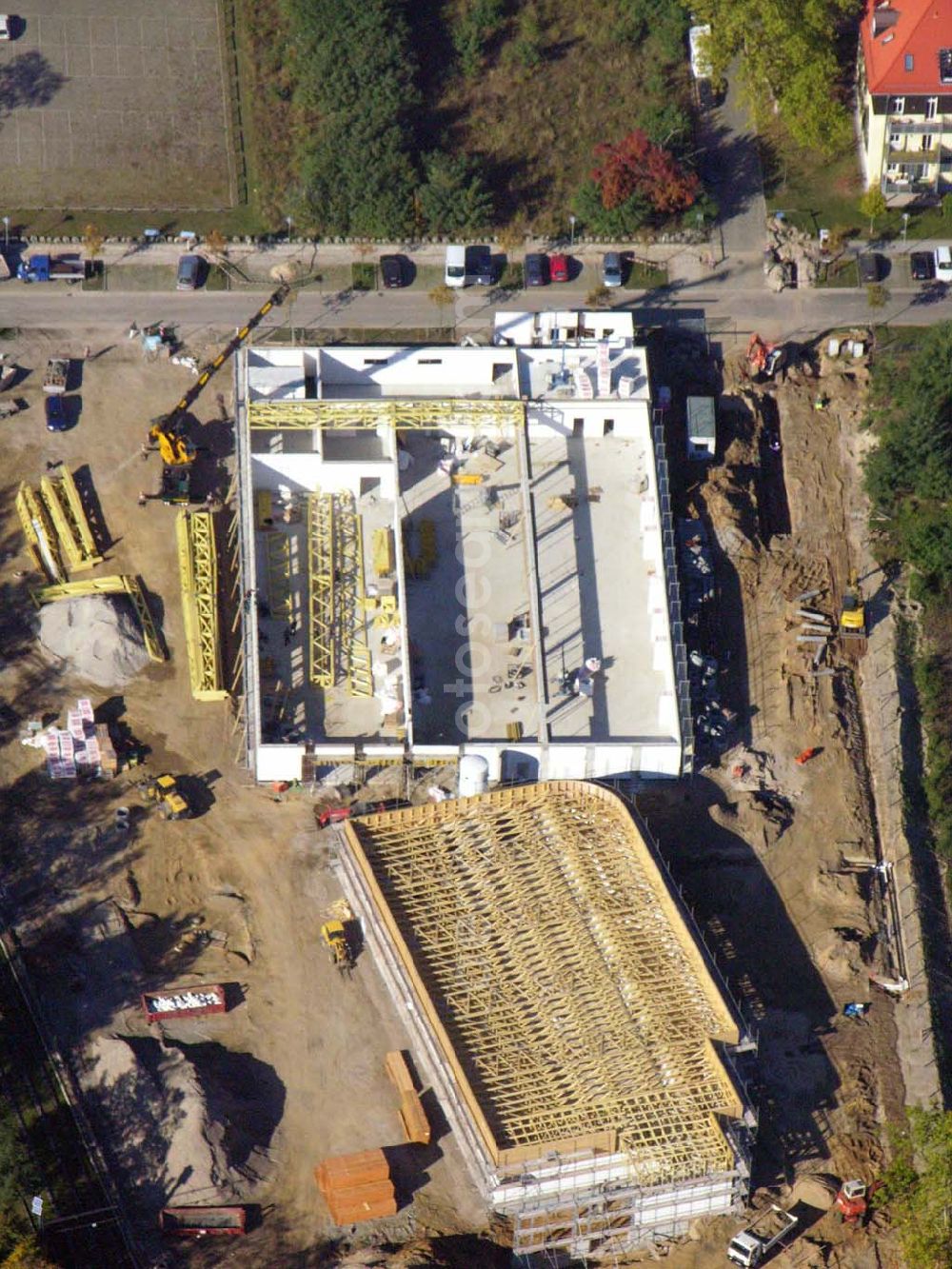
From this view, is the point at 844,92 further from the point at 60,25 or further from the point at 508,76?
the point at 60,25

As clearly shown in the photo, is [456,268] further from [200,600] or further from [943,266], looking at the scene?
[943,266]

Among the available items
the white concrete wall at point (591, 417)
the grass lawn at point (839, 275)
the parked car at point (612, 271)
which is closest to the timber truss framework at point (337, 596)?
the white concrete wall at point (591, 417)

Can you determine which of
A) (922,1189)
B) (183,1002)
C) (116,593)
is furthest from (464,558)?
(922,1189)

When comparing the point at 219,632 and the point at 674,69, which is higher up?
the point at 674,69

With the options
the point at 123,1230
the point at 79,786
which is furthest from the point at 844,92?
the point at 123,1230

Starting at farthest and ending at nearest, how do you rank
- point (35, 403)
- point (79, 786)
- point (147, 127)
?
point (147, 127) < point (35, 403) < point (79, 786)

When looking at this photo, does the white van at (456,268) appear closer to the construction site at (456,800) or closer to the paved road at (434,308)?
the paved road at (434,308)
